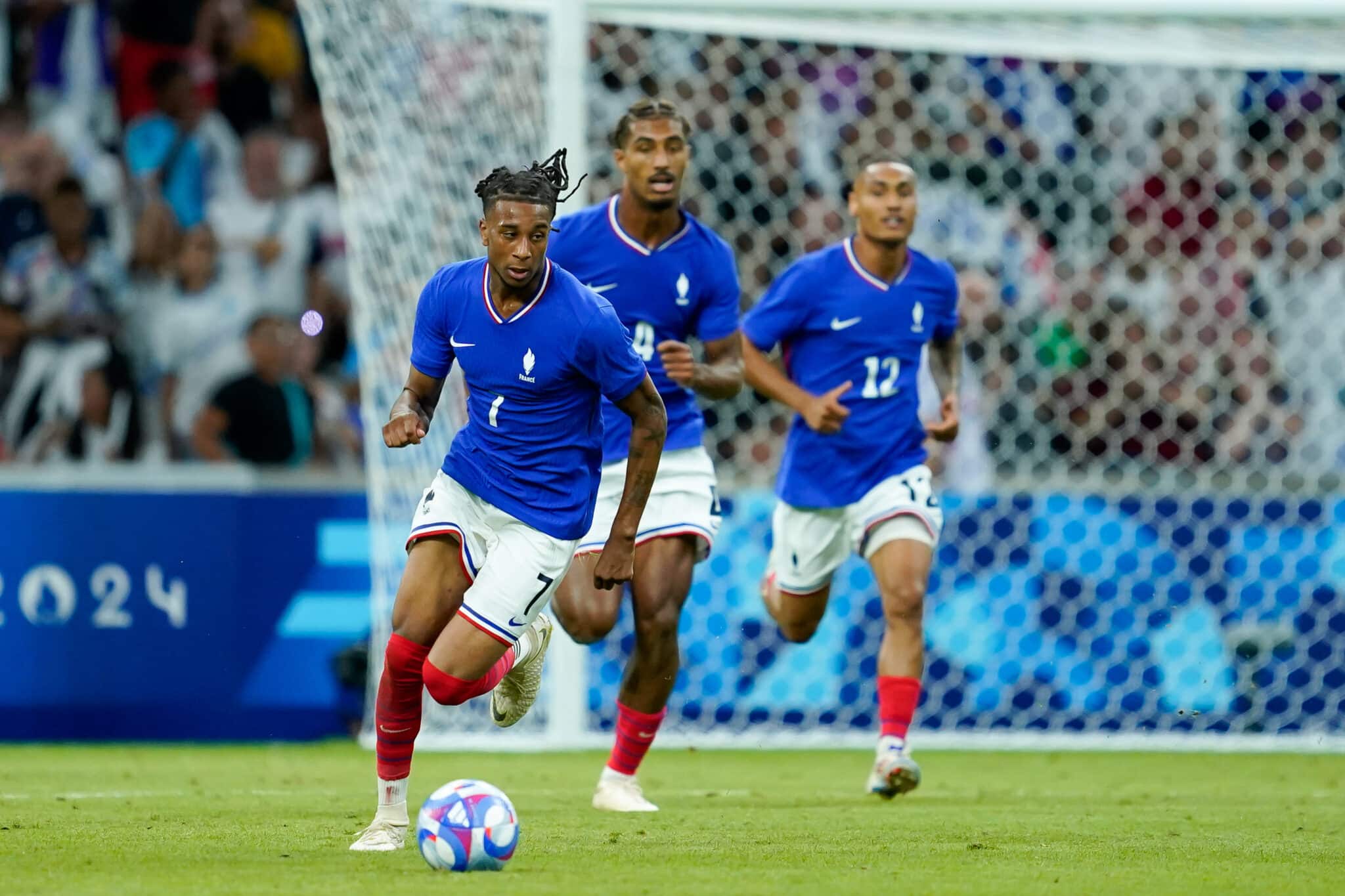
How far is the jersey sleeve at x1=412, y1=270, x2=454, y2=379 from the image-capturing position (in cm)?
586

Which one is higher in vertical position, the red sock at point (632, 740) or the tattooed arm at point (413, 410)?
the tattooed arm at point (413, 410)

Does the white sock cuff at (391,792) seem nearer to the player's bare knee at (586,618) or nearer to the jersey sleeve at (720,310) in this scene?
the player's bare knee at (586,618)

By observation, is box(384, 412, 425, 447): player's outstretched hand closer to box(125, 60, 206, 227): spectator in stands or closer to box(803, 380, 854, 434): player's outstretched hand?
box(803, 380, 854, 434): player's outstretched hand

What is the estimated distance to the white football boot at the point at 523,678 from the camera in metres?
6.39

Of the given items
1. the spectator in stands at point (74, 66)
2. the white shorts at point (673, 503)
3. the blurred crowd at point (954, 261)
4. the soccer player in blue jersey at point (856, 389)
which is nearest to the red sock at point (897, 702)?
the soccer player in blue jersey at point (856, 389)

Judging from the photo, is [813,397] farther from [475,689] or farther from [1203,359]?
[1203,359]

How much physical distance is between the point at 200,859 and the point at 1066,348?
7.14 m

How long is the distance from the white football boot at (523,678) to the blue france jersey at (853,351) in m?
1.85

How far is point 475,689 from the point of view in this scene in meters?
5.80

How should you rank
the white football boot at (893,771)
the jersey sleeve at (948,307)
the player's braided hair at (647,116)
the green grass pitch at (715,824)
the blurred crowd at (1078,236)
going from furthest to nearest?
the blurred crowd at (1078,236) → the jersey sleeve at (948,307) → the white football boot at (893,771) → the player's braided hair at (647,116) → the green grass pitch at (715,824)

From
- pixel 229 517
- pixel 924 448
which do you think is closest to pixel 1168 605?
pixel 924 448

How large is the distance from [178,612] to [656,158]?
4.08 meters

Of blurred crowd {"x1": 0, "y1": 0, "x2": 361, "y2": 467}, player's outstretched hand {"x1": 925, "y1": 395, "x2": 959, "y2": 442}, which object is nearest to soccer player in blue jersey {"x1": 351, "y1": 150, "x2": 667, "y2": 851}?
player's outstretched hand {"x1": 925, "y1": 395, "x2": 959, "y2": 442}

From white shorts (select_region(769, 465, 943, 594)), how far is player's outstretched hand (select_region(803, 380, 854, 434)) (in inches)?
13.3
